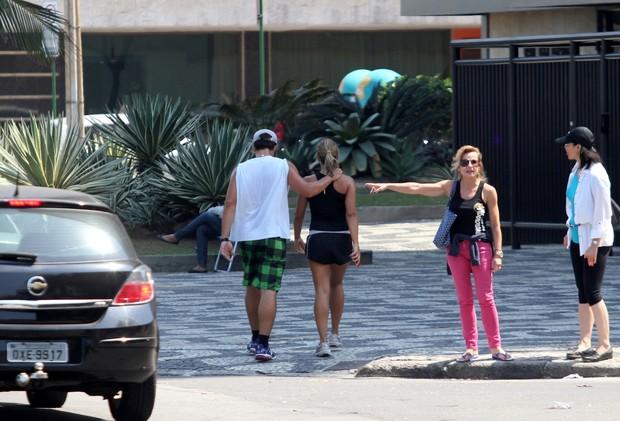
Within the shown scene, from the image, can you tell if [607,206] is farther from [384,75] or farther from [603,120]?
[384,75]

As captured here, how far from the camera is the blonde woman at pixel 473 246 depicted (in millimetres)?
11031

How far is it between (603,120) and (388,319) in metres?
6.17

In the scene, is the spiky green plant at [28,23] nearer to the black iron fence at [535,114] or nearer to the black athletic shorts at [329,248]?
the black iron fence at [535,114]

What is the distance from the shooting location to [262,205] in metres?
11.7

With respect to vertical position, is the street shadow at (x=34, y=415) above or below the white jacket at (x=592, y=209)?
below

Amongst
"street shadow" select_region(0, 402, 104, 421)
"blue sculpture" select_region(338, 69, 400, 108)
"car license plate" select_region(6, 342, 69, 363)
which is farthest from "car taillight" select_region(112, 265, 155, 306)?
"blue sculpture" select_region(338, 69, 400, 108)

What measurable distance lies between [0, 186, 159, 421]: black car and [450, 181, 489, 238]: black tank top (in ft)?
10.1

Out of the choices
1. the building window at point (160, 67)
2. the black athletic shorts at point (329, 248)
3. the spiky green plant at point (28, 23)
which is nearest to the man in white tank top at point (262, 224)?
the black athletic shorts at point (329, 248)

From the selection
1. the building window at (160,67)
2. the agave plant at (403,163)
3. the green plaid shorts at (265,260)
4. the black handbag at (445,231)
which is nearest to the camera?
the black handbag at (445,231)

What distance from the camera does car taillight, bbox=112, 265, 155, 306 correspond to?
27.9 feet

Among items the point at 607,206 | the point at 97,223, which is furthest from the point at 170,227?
the point at 97,223

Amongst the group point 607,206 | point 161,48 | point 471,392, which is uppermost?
point 161,48

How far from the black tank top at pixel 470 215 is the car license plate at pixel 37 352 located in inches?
145

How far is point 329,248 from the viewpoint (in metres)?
11.9
